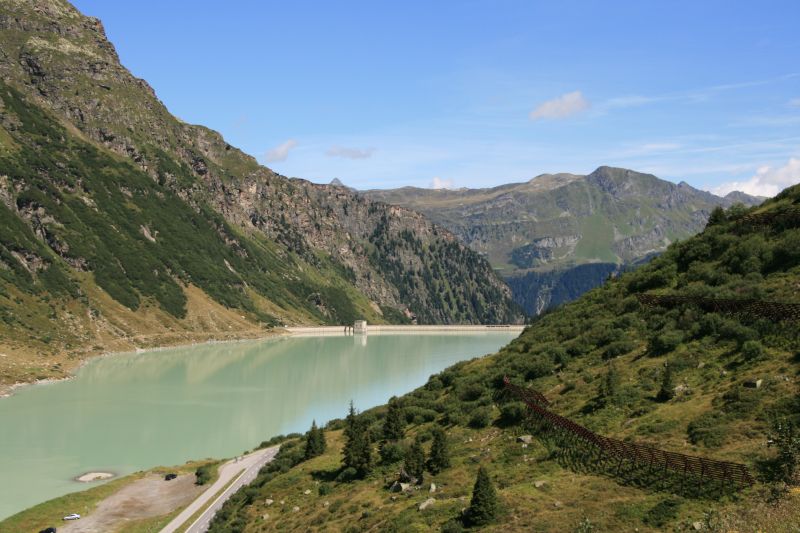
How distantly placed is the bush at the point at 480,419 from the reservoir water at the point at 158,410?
41437 mm

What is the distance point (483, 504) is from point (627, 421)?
11818mm

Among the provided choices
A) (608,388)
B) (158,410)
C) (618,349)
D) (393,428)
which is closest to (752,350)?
(608,388)

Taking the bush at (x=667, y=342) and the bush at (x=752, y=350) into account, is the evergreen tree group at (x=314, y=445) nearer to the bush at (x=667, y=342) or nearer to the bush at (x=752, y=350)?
the bush at (x=667, y=342)

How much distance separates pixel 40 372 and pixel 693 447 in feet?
445

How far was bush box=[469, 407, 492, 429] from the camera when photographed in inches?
2095

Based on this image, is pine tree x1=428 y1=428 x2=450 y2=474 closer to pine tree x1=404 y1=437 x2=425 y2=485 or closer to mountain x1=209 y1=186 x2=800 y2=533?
mountain x1=209 y1=186 x2=800 y2=533

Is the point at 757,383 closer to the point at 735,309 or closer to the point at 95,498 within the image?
the point at 735,309

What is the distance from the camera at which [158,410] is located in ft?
393

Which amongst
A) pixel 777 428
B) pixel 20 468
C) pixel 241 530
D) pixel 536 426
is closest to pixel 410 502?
pixel 536 426

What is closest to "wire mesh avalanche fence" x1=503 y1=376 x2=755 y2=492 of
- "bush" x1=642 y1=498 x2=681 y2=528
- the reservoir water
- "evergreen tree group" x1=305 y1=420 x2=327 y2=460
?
"bush" x1=642 y1=498 x2=681 y2=528

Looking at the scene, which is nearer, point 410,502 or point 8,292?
point 410,502

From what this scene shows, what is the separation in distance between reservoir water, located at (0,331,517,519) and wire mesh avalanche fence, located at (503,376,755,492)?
162 ft

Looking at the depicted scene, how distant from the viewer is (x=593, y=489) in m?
36.3

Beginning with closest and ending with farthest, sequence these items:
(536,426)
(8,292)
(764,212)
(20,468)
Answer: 1. (536,426)
2. (764,212)
3. (20,468)
4. (8,292)
